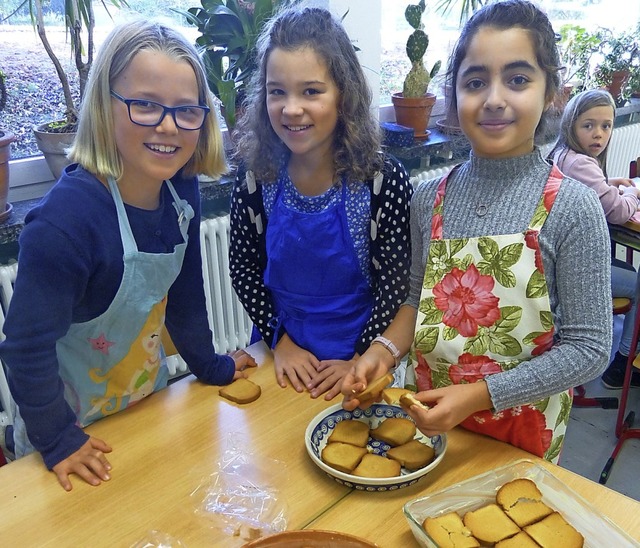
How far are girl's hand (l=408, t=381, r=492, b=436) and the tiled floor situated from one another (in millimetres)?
1422

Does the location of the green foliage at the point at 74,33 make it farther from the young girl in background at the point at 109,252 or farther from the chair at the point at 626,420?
the chair at the point at 626,420

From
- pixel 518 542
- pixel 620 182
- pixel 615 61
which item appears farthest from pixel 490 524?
pixel 615 61

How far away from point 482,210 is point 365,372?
377 millimetres

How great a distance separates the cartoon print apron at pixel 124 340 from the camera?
1.06 meters

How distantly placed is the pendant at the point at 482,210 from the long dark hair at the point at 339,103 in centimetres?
30

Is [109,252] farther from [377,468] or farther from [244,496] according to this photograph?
[377,468]

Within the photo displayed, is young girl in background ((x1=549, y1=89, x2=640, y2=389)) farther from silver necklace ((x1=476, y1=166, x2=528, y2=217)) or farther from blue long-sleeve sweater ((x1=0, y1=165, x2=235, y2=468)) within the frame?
blue long-sleeve sweater ((x1=0, y1=165, x2=235, y2=468))

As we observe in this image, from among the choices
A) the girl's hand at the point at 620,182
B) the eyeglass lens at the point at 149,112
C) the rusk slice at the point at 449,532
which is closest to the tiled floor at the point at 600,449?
the girl's hand at the point at 620,182

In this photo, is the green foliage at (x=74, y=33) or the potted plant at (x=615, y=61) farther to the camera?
the potted plant at (x=615, y=61)

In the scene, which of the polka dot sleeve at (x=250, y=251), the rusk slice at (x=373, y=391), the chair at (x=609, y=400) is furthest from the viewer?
the chair at (x=609, y=400)

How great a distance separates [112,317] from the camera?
1070 millimetres

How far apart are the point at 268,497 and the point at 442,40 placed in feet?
9.99

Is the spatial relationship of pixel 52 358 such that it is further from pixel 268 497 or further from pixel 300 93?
pixel 300 93

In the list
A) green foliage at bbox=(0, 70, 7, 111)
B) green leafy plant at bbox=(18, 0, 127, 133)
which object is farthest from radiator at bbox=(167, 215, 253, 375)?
green foliage at bbox=(0, 70, 7, 111)
